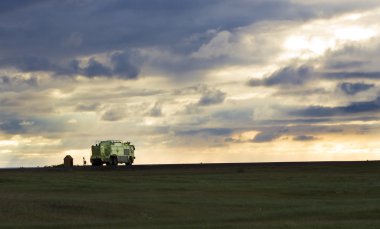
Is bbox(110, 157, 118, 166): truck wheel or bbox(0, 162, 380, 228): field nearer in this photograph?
bbox(0, 162, 380, 228): field

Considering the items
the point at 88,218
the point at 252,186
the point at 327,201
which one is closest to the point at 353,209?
the point at 327,201

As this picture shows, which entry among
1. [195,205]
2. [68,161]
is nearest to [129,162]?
[68,161]

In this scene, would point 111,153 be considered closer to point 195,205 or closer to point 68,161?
point 68,161

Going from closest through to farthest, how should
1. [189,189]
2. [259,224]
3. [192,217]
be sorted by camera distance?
[259,224] → [192,217] → [189,189]

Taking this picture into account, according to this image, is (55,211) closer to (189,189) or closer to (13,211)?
(13,211)

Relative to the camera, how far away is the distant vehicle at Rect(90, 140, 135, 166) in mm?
120438

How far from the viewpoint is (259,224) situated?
34438 mm

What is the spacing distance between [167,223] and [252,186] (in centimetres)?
2541

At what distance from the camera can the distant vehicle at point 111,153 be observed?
12044cm

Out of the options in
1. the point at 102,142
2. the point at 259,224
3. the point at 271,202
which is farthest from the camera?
the point at 102,142

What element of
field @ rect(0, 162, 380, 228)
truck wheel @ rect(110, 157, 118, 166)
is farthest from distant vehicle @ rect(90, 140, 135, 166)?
field @ rect(0, 162, 380, 228)

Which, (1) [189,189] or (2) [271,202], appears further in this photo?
(1) [189,189]

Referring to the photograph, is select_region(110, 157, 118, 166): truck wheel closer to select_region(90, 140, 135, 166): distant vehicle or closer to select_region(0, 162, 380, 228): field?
select_region(90, 140, 135, 166): distant vehicle

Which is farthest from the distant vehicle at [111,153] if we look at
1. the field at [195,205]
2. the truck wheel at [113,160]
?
the field at [195,205]
